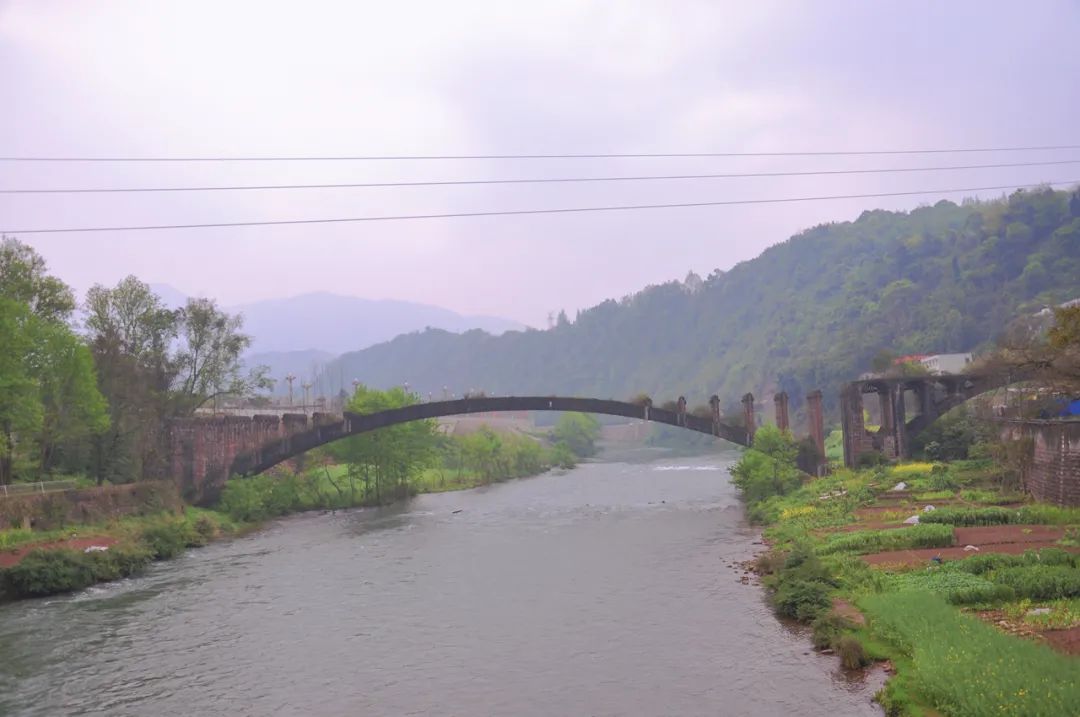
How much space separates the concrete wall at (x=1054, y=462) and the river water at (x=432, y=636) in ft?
41.1

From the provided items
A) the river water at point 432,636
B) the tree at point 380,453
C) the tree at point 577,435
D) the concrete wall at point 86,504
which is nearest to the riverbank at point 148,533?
the concrete wall at point 86,504

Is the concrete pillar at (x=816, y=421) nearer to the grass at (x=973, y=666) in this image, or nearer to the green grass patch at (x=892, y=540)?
the green grass patch at (x=892, y=540)

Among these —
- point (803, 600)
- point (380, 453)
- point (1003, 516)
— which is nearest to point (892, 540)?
point (1003, 516)

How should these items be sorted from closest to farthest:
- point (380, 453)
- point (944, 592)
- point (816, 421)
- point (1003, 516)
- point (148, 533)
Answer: point (944, 592) → point (1003, 516) → point (148, 533) → point (816, 421) → point (380, 453)

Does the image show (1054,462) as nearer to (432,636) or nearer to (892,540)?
(892,540)

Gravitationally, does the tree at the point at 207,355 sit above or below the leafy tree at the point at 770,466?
above

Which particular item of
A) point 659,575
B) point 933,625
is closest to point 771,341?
point 659,575

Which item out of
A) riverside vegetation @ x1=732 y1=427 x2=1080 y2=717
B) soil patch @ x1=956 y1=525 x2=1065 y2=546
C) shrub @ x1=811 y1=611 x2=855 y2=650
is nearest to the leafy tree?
riverside vegetation @ x1=732 y1=427 x2=1080 y2=717

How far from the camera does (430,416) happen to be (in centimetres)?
6375

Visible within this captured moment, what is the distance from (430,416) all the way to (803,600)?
134ft

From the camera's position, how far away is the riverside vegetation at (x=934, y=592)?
16.1 m

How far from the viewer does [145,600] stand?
32812mm

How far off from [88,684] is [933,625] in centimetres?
2136

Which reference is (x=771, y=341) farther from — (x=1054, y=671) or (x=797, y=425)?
(x=1054, y=671)
